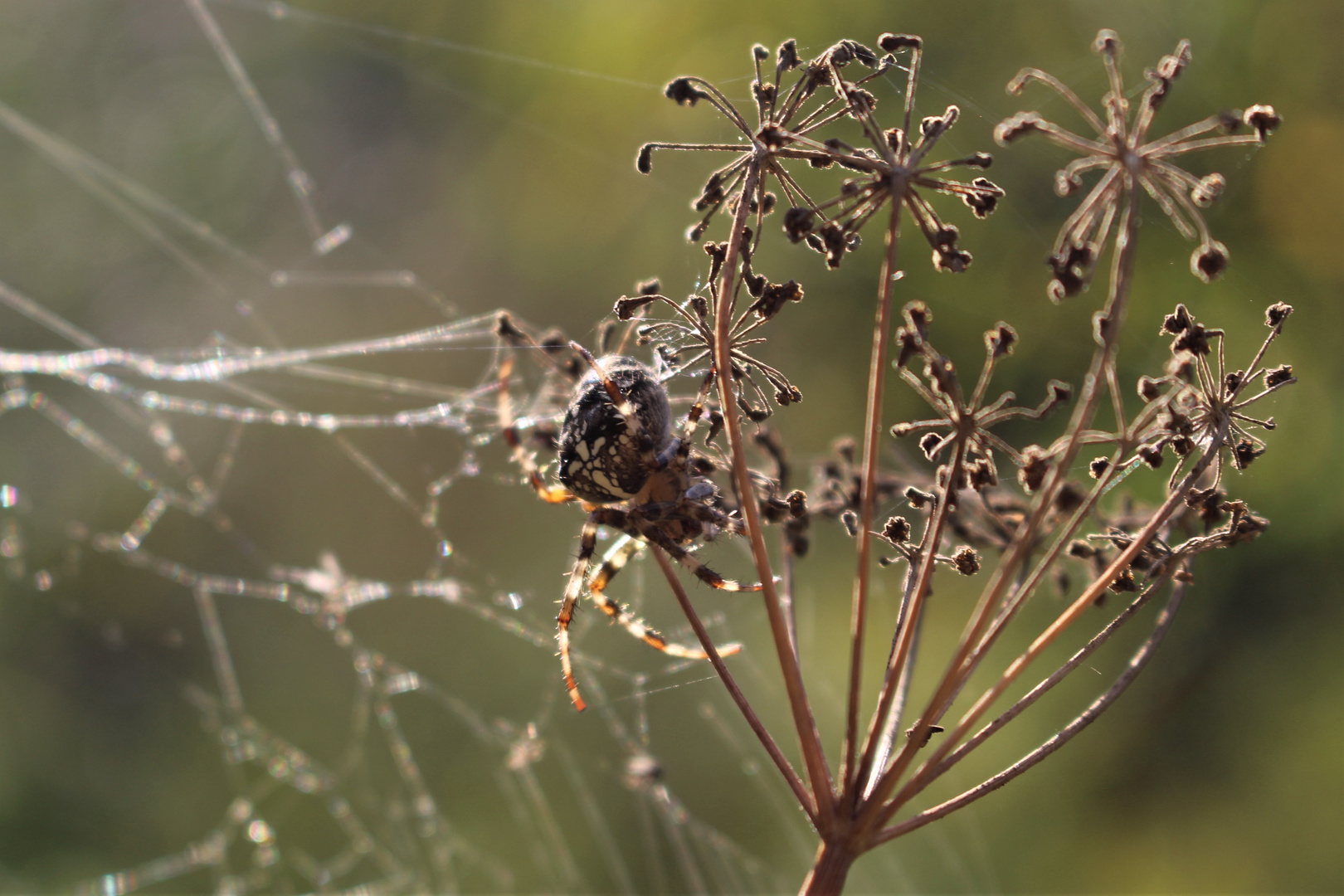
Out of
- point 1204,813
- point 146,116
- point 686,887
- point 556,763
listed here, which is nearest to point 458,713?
point 556,763

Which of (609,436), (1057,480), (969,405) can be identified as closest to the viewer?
(1057,480)

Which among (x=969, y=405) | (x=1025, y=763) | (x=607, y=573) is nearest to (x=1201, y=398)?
(x=969, y=405)

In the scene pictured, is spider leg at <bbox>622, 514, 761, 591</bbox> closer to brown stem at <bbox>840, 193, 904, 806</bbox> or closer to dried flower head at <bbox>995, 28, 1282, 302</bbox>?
brown stem at <bbox>840, 193, 904, 806</bbox>

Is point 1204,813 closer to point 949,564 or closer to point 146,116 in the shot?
point 949,564

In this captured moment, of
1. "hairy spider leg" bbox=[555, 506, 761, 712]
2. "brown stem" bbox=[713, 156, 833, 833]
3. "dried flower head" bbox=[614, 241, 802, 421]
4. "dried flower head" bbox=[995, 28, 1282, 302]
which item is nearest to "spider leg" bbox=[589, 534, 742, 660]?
"hairy spider leg" bbox=[555, 506, 761, 712]

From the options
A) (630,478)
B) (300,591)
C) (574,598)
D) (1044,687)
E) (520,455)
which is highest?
(300,591)

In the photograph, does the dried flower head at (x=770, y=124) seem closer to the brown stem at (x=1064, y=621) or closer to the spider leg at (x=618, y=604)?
the brown stem at (x=1064, y=621)

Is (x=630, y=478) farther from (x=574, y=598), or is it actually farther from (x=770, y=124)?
(x=770, y=124)

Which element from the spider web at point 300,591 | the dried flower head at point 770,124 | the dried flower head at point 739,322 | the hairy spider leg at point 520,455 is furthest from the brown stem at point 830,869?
the spider web at point 300,591
